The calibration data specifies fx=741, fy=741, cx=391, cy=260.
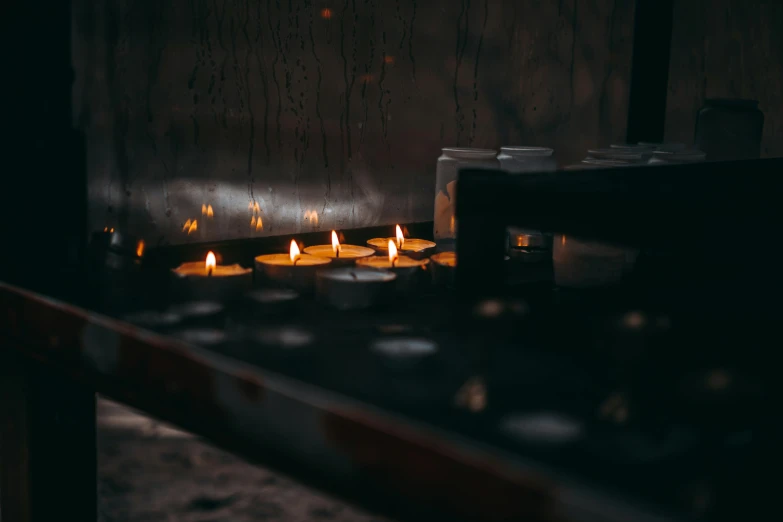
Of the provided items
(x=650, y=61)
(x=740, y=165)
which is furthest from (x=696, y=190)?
(x=650, y=61)

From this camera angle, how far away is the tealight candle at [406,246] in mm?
1091

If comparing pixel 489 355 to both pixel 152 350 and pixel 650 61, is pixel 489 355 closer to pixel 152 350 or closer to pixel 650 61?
pixel 152 350

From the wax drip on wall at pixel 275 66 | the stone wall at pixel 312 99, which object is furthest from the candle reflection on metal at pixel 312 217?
the wax drip on wall at pixel 275 66

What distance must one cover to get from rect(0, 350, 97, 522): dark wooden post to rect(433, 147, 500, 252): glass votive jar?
606 millimetres

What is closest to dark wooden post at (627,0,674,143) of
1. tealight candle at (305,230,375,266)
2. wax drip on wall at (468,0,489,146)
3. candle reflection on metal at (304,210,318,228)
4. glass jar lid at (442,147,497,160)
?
wax drip on wall at (468,0,489,146)

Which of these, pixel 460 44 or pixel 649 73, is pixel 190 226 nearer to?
pixel 460 44

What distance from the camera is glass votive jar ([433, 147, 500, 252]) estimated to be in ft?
4.05

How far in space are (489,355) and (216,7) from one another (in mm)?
840

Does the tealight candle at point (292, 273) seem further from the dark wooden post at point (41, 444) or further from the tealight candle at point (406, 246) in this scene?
the dark wooden post at point (41, 444)

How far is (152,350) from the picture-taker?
649 mm

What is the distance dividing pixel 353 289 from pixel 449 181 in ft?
1.48

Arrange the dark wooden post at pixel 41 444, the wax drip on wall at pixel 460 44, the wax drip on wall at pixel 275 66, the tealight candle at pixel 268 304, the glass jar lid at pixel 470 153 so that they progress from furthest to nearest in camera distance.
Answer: the wax drip on wall at pixel 460 44 → the wax drip on wall at pixel 275 66 → the glass jar lid at pixel 470 153 → the dark wooden post at pixel 41 444 → the tealight candle at pixel 268 304

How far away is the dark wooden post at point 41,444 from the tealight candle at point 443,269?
0.51m

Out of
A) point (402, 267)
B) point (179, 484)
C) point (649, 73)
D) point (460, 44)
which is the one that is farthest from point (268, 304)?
point (649, 73)
